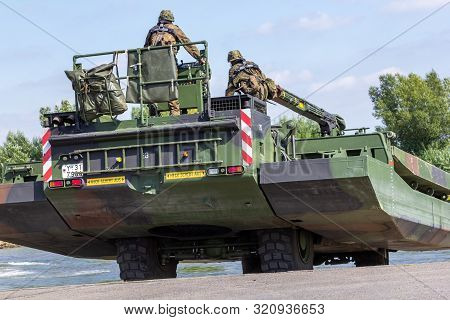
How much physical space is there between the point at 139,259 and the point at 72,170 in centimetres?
221

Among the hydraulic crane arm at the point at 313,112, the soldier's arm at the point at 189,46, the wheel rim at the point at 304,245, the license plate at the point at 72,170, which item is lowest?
the wheel rim at the point at 304,245

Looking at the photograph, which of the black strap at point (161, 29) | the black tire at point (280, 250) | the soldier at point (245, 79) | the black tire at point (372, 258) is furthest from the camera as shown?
the black tire at point (372, 258)

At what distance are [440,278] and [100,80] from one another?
5241 mm

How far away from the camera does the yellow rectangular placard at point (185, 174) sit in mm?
10922

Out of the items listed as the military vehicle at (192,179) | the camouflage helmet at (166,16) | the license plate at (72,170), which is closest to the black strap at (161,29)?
the camouflage helmet at (166,16)

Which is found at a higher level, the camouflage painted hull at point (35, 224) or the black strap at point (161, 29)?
the black strap at point (161, 29)

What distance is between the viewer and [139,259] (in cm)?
1304

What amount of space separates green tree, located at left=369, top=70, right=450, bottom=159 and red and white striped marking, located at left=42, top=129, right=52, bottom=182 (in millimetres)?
47436

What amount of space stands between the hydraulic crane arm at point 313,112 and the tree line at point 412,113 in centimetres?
4058

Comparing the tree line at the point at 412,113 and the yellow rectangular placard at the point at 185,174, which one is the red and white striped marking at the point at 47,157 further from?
the tree line at the point at 412,113

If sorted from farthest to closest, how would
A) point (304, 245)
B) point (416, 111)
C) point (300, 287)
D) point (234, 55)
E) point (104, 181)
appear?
point (416, 111), point (234, 55), point (304, 245), point (104, 181), point (300, 287)

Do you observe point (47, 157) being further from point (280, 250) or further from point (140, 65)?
point (280, 250)

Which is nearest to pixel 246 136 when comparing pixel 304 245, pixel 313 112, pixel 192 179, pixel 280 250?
pixel 192 179
